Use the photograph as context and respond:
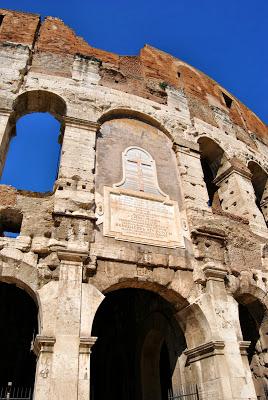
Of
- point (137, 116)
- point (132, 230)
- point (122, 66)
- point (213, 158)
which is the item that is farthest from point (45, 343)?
point (122, 66)

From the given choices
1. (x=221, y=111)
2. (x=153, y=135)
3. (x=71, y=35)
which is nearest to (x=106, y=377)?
(x=153, y=135)

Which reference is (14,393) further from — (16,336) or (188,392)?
(188,392)

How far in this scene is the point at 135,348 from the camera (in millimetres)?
9086

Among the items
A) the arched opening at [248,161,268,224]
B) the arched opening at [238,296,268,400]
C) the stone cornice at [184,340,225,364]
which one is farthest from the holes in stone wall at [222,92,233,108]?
the stone cornice at [184,340,225,364]

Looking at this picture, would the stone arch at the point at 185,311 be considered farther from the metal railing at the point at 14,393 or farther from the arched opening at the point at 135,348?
the metal railing at the point at 14,393

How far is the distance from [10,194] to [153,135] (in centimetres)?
Result: 436

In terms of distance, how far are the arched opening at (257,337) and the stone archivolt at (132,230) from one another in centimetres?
3

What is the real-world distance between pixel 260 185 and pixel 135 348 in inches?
271

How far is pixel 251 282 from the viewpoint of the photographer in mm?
7586

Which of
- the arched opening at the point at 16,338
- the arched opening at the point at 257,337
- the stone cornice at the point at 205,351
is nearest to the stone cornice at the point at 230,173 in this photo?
the arched opening at the point at 257,337

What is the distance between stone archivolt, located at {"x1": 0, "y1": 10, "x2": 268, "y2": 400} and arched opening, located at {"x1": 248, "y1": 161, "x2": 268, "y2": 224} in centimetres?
5

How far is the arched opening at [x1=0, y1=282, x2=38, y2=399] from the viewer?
30.3 ft

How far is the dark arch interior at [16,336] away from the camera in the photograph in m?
9.29

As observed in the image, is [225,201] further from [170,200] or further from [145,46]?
[145,46]
